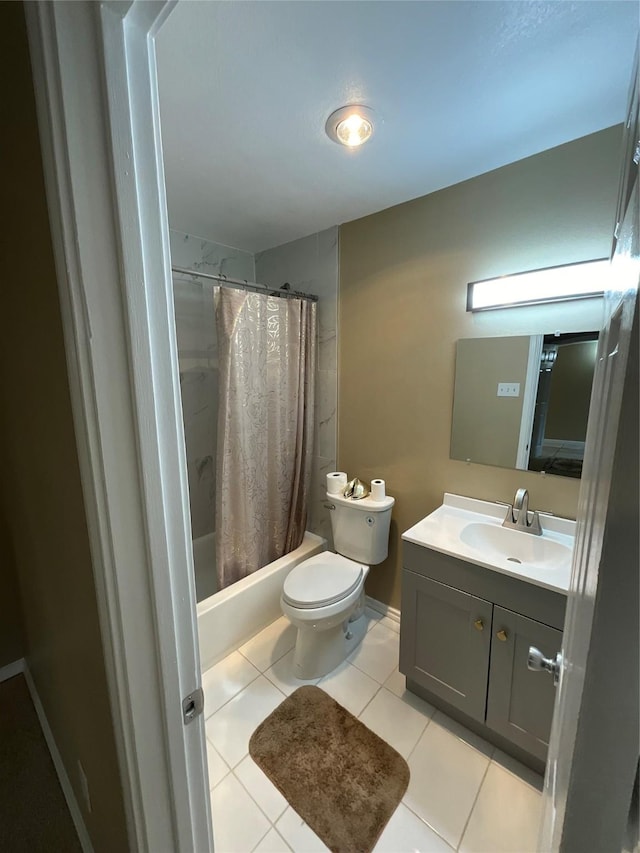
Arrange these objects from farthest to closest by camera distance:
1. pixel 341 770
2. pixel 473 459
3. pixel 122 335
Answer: pixel 473 459 < pixel 341 770 < pixel 122 335

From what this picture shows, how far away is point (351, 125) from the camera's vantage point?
1.21 m

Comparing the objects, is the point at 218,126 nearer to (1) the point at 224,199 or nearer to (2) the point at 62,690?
(1) the point at 224,199

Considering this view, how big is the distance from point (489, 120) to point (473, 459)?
1.32m

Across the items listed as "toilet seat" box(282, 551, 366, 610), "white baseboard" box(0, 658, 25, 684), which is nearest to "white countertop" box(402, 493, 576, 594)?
"toilet seat" box(282, 551, 366, 610)

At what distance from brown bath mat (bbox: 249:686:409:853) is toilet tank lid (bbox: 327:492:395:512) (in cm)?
89

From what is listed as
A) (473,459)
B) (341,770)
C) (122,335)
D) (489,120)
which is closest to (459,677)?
(341,770)

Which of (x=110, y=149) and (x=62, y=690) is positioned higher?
(x=110, y=149)

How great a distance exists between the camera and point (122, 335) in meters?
0.47

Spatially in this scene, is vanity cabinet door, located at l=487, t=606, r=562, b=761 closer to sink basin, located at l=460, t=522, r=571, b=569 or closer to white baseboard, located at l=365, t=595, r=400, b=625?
sink basin, located at l=460, t=522, r=571, b=569

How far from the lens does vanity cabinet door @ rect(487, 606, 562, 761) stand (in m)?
1.21

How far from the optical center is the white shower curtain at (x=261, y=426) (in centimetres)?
188

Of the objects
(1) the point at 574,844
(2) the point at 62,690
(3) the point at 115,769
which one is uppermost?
(1) the point at 574,844

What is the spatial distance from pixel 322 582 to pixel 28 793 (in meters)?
1.28

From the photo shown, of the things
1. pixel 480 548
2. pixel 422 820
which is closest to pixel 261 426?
pixel 480 548
